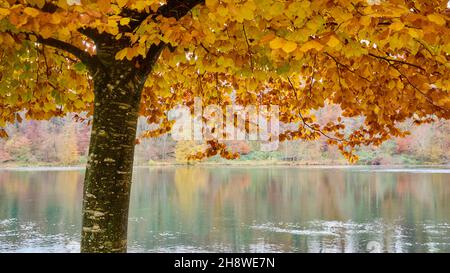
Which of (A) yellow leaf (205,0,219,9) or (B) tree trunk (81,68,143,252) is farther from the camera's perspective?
(B) tree trunk (81,68,143,252)

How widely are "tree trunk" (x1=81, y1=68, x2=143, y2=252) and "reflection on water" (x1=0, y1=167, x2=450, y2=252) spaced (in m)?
14.7

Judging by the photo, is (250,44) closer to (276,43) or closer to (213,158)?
(276,43)

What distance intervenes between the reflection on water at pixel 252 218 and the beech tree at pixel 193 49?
44.5 feet

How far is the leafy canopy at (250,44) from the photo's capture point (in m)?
3.49

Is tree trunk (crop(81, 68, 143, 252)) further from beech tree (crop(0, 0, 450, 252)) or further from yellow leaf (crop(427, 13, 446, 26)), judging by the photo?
yellow leaf (crop(427, 13, 446, 26))

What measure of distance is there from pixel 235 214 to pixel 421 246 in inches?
445

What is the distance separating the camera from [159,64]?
7.43 metres

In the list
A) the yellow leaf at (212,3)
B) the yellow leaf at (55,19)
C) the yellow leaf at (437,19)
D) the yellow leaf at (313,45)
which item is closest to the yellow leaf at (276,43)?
the yellow leaf at (313,45)

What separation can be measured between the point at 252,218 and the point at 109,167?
22.0 meters

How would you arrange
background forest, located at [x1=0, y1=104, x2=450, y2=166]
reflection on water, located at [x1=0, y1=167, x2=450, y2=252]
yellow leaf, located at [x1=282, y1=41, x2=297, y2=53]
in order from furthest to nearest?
background forest, located at [x1=0, y1=104, x2=450, y2=166] < reflection on water, located at [x1=0, y1=167, x2=450, y2=252] < yellow leaf, located at [x1=282, y1=41, x2=297, y2=53]

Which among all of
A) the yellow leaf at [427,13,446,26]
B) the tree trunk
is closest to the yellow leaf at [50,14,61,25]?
the tree trunk

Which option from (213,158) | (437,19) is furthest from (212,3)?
(213,158)

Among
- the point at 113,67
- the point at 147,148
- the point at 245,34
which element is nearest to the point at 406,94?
the point at 245,34

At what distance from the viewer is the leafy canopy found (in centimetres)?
349
